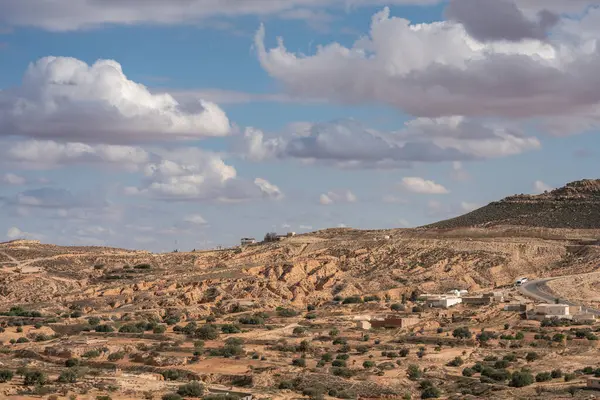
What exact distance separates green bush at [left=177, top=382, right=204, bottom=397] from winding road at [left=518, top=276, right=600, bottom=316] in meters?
38.8

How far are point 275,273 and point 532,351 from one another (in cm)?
4170

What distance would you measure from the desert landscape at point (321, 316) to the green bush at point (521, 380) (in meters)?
0.16

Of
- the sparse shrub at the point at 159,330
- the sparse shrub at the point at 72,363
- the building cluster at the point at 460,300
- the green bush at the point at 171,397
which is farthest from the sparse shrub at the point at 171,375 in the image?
the building cluster at the point at 460,300

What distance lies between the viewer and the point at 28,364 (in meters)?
50.8

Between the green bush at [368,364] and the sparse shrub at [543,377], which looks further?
the green bush at [368,364]

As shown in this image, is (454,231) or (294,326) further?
(454,231)

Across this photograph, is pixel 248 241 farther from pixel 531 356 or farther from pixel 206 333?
pixel 531 356

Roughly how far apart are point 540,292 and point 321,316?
65.7 feet

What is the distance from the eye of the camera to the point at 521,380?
157 feet

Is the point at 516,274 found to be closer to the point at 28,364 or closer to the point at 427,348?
the point at 427,348

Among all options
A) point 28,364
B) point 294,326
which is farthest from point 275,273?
point 28,364

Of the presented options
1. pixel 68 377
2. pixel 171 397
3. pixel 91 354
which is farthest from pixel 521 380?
pixel 91 354

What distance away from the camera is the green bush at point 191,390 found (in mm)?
42844

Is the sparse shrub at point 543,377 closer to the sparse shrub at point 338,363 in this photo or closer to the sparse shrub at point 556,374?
the sparse shrub at point 556,374
